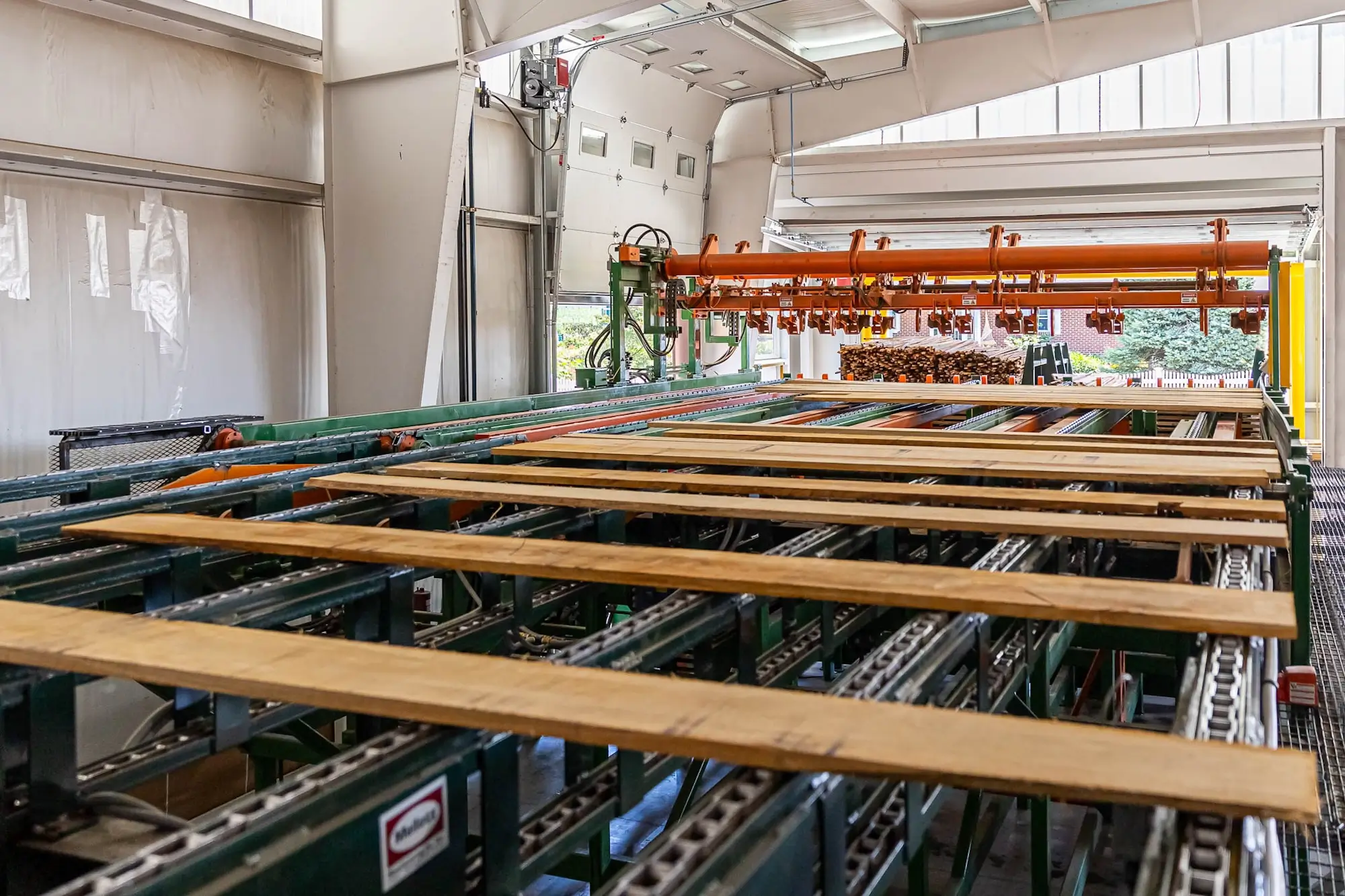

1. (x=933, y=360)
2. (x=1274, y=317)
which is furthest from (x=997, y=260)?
(x=933, y=360)

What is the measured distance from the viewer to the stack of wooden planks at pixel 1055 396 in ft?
17.9

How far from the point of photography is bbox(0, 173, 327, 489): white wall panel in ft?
22.4

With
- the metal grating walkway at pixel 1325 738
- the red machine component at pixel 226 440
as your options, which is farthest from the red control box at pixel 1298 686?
the red machine component at pixel 226 440

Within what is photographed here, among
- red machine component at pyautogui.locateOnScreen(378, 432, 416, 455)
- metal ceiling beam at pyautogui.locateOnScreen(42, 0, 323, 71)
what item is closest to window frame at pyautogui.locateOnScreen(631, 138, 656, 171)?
metal ceiling beam at pyautogui.locateOnScreen(42, 0, 323, 71)

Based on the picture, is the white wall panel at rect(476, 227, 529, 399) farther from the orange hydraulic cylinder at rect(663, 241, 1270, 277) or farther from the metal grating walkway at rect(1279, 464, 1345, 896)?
the metal grating walkway at rect(1279, 464, 1345, 896)

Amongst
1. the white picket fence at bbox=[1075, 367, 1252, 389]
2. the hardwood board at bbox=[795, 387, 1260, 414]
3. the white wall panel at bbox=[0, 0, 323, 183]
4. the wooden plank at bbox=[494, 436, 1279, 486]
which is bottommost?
the wooden plank at bbox=[494, 436, 1279, 486]

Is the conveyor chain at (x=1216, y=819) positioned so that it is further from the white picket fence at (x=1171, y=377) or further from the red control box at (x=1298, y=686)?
the white picket fence at (x=1171, y=377)

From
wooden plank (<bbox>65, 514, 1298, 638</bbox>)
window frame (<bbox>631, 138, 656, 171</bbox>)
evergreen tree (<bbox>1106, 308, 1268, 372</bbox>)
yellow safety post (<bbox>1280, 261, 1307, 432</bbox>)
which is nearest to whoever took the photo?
wooden plank (<bbox>65, 514, 1298, 638</bbox>)

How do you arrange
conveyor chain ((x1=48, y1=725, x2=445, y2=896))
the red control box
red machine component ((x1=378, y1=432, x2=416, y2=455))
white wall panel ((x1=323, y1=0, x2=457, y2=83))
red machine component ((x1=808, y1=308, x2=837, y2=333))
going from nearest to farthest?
conveyor chain ((x1=48, y1=725, x2=445, y2=896))
the red control box
red machine component ((x1=378, y1=432, x2=416, y2=455))
white wall panel ((x1=323, y1=0, x2=457, y2=83))
red machine component ((x1=808, y1=308, x2=837, y2=333))

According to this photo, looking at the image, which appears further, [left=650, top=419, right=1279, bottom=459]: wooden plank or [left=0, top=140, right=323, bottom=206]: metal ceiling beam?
[left=0, top=140, right=323, bottom=206]: metal ceiling beam

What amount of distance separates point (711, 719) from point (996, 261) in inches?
221

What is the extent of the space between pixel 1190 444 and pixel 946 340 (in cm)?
1064

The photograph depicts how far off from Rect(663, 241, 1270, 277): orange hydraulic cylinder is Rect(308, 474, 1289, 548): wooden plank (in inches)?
147

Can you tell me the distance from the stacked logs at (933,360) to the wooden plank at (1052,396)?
5.78 m
